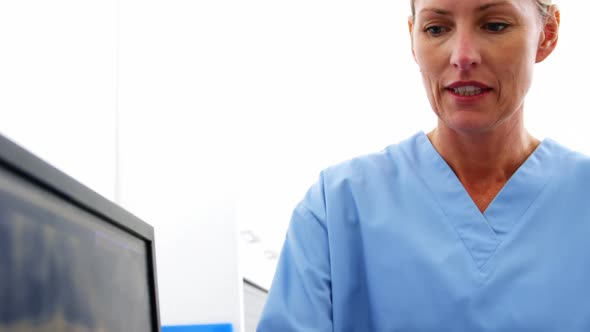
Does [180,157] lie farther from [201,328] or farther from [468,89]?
[468,89]

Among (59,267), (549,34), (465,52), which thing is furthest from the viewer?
(549,34)

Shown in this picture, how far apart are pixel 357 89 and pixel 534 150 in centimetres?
131

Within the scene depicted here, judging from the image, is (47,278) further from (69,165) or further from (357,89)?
(357,89)

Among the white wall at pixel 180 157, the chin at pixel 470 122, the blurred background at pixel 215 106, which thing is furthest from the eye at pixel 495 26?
the white wall at pixel 180 157

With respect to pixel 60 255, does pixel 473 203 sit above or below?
above

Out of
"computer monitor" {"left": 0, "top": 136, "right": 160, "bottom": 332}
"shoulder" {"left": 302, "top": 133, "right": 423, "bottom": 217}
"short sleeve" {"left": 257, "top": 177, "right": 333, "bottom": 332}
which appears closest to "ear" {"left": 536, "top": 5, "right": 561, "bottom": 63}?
"shoulder" {"left": 302, "top": 133, "right": 423, "bottom": 217}

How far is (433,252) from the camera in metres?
0.83

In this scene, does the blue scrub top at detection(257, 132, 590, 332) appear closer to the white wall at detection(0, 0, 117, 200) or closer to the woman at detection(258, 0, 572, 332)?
the woman at detection(258, 0, 572, 332)

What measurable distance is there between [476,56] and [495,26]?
0.05m

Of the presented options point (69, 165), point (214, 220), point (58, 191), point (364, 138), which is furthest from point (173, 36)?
point (58, 191)

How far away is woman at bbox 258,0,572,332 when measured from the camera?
79 cm

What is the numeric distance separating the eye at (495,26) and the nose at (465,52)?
0.08 ft

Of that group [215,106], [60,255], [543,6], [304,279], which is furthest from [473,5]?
[215,106]

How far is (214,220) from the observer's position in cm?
155
